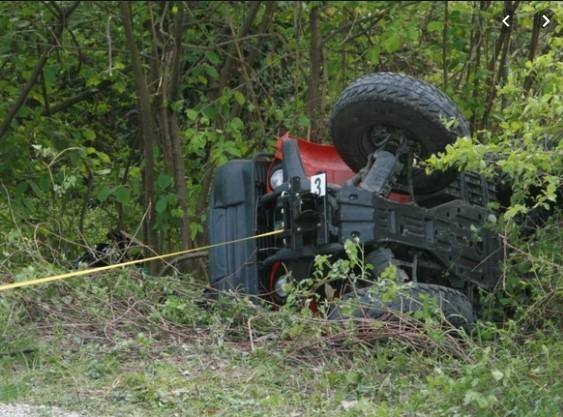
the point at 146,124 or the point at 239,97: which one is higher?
the point at 239,97

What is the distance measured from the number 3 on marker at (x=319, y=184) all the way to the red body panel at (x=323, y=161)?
0.50 m

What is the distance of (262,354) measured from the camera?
5.98 metres

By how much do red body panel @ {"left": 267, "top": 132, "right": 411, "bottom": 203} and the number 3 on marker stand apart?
0.50m

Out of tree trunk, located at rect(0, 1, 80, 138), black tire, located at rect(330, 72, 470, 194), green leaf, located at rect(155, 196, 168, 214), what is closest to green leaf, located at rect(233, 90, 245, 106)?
green leaf, located at rect(155, 196, 168, 214)

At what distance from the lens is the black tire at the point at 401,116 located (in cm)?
703

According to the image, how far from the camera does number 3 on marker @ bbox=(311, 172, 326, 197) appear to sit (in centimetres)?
690

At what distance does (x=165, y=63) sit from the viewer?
10.4 metres

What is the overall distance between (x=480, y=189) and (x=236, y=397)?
2.96 m

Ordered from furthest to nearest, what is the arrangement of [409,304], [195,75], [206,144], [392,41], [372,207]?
[195,75] < [206,144] < [392,41] < [372,207] < [409,304]

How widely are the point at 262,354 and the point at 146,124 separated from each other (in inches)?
180

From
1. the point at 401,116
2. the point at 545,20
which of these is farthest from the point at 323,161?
the point at 545,20

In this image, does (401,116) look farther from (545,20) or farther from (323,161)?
(545,20)

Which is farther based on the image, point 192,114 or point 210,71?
point 210,71

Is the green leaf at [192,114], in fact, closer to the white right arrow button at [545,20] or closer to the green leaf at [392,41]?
the green leaf at [392,41]
